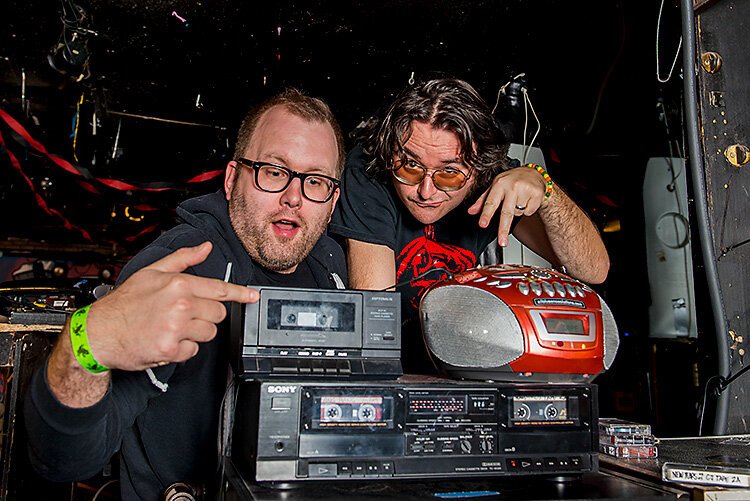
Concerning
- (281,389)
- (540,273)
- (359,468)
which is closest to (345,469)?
(359,468)

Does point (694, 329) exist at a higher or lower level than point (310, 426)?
higher

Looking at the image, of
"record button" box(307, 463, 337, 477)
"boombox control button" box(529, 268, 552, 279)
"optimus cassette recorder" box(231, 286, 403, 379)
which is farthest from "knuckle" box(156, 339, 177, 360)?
"boombox control button" box(529, 268, 552, 279)

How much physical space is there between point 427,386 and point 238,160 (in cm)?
87

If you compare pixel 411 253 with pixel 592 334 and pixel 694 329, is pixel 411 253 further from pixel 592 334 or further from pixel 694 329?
pixel 694 329

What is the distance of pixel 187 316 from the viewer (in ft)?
2.39

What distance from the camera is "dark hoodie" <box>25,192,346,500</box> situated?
2.58ft

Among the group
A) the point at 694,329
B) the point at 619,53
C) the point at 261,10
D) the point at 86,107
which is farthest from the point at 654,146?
the point at 86,107

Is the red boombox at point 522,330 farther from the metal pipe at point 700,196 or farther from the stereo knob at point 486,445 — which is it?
the metal pipe at point 700,196

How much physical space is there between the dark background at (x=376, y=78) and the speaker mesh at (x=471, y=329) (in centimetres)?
170

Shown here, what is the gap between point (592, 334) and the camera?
92 centimetres

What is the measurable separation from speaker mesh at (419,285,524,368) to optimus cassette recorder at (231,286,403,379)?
5.0 inches

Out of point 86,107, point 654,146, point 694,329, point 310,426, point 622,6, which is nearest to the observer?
point 310,426

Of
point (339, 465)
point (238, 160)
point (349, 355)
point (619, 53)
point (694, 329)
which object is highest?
point (619, 53)

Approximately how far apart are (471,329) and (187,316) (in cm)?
43
